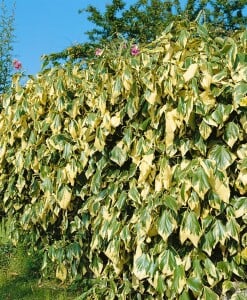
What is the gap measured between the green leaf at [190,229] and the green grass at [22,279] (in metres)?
1.70

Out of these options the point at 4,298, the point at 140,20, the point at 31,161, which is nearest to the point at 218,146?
the point at 31,161

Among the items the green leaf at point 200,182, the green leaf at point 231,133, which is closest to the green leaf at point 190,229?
the green leaf at point 200,182

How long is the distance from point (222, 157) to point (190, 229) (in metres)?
0.45

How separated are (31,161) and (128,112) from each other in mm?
1331

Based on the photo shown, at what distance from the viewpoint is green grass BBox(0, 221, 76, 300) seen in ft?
14.9

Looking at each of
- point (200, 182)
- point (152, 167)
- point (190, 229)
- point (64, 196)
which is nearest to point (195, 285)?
point (190, 229)

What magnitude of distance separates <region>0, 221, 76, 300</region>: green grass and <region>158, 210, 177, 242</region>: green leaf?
5.27ft

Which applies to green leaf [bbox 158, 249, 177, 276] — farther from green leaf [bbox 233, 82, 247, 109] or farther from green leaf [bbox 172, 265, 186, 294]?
green leaf [bbox 233, 82, 247, 109]

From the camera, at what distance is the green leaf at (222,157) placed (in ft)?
9.75

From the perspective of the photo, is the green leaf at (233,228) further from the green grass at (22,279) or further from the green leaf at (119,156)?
the green grass at (22,279)

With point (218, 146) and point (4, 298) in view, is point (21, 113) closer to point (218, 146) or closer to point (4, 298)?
point (4, 298)

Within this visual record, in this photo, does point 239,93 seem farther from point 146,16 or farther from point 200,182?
point 146,16

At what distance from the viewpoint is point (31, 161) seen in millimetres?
4414

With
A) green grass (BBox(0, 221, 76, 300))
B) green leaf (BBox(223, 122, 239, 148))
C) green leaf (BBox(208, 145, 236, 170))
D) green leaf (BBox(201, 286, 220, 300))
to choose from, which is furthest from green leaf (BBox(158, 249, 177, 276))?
green grass (BBox(0, 221, 76, 300))
